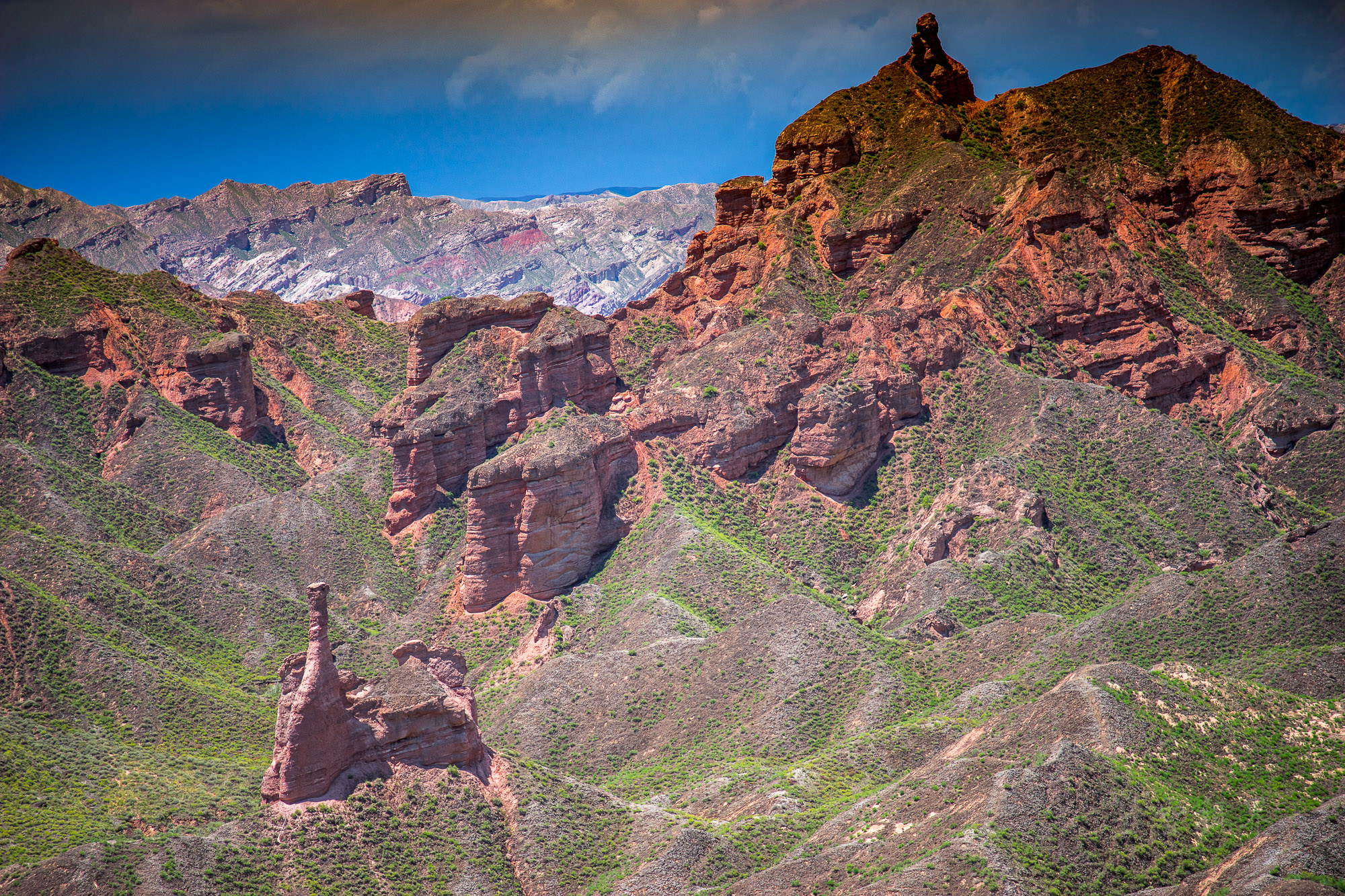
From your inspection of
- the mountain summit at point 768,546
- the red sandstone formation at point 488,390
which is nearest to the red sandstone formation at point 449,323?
the red sandstone formation at point 488,390

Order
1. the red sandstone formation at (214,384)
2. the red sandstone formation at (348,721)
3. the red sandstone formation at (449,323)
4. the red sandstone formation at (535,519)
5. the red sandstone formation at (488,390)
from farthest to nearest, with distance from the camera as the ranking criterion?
the red sandstone formation at (214,384) < the red sandstone formation at (449,323) < the red sandstone formation at (488,390) < the red sandstone formation at (535,519) < the red sandstone formation at (348,721)

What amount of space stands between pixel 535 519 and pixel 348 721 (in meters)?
34.2

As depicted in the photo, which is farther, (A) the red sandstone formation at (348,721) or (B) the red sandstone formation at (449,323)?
(B) the red sandstone formation at (449,323)

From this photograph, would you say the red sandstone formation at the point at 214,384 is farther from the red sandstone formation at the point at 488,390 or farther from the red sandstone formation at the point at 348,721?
the red sandstone formation at the point at 348,721

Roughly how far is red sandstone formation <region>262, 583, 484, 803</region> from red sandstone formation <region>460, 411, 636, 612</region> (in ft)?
94.6

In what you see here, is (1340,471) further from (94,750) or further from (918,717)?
(94,750)

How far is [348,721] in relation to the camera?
193 feet

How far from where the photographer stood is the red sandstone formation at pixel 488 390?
103188mm

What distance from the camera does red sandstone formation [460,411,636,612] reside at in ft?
301

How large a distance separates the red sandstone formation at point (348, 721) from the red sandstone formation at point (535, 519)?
2883 cm

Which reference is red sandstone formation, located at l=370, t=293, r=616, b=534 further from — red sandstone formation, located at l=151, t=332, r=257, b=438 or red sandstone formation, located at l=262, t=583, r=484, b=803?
red sandstone formation, located at l=262, t=583, r=484, b=803

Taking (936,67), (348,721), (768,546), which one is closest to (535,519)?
(768,546)

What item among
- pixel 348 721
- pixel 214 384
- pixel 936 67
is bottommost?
pixel 348 721

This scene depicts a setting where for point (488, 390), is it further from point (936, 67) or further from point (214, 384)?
point (936, 67)
